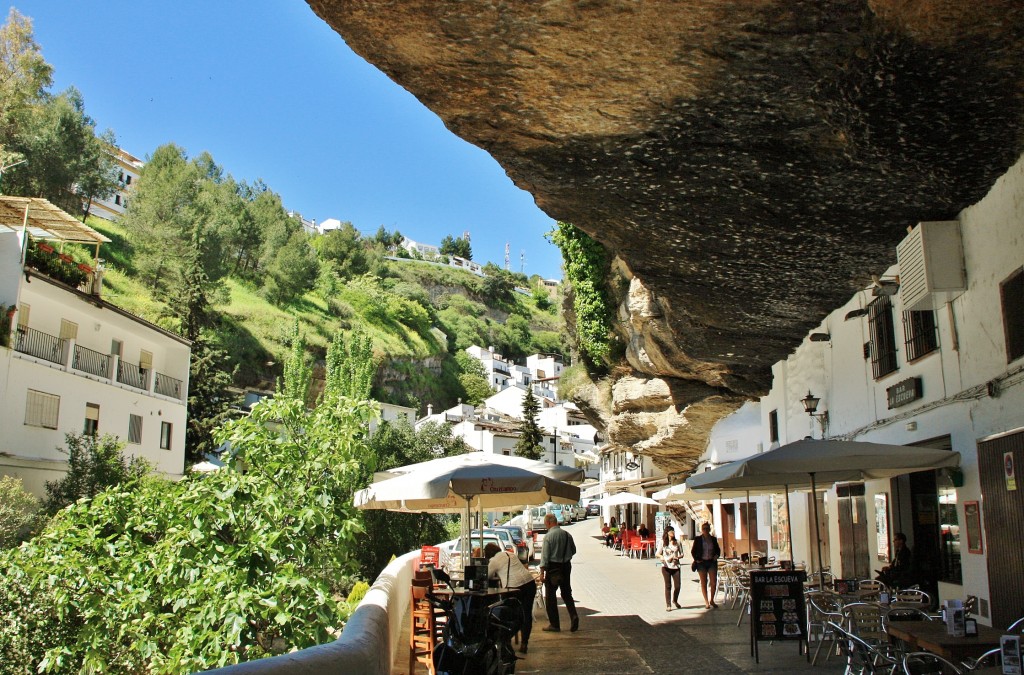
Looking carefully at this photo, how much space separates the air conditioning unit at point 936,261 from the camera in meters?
9.52

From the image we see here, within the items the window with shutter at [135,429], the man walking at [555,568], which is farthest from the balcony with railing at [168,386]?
the man walking at [555,568]

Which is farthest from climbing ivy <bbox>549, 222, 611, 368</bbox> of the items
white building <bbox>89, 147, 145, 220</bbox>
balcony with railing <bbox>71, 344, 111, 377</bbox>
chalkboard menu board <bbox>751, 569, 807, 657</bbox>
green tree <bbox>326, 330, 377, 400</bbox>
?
white building <bbox>89, 147, 145, 220</bbox>

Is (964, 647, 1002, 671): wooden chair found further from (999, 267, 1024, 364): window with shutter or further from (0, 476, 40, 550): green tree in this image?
(0, 476, 40, 550): green tree

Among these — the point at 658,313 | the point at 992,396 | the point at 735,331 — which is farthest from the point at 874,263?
the point at 658,313

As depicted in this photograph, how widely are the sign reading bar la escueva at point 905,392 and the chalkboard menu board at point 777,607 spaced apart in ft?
10.4

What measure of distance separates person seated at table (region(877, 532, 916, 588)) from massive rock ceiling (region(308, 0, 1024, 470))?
388cm

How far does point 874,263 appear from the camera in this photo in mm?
11680

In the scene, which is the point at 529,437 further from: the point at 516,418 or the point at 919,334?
the point at 919,334

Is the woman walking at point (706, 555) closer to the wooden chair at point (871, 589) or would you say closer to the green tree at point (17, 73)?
the wooden chair at point (871, 589)

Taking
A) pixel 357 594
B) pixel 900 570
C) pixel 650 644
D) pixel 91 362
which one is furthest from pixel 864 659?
pixel 91 362

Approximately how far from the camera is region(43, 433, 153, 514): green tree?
2469 cm

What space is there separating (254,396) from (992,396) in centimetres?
5895

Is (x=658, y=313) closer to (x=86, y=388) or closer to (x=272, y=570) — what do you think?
(x=272, y=570)

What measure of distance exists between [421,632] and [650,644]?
10.5ft
